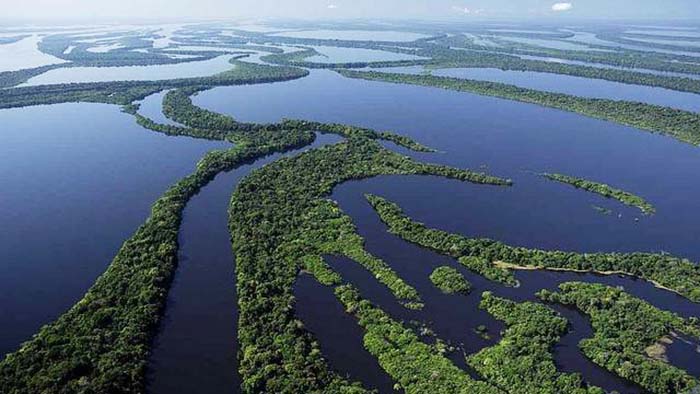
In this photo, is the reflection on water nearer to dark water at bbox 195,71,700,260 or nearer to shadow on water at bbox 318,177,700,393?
dark water at bbox 195,71,700,260

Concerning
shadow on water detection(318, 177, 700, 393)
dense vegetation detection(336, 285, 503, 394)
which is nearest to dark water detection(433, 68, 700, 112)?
shadow on water detection(318, 177, 700, 393)

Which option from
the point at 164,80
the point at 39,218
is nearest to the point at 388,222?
the point at 39,218

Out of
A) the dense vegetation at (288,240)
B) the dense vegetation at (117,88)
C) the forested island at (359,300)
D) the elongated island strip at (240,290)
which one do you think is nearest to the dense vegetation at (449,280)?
the forested island at (359,300)

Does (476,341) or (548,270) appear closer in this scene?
(476,341)

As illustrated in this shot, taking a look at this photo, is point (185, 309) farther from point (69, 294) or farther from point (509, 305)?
point (509, 305)

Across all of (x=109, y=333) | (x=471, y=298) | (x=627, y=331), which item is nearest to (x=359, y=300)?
(x=471, y=298)

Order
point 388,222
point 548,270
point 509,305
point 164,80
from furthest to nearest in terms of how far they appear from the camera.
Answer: point 164,80 → point 388,222 → point 548,270 → point 509,305

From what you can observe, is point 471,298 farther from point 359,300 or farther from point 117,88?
point 117,88
